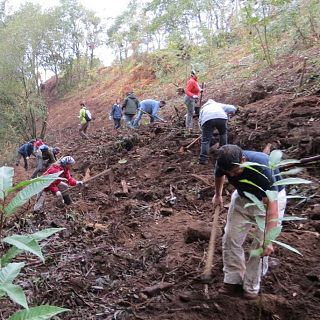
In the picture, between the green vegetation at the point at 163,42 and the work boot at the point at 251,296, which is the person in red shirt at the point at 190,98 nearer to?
the green vegetation at the point at 163,42

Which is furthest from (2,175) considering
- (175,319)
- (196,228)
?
(196,228)

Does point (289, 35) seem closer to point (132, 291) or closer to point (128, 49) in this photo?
point (132, 291)

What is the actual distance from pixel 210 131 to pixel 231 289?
381cm

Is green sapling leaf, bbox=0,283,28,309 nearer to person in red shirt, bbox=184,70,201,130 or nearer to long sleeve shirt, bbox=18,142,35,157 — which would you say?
person in red shirt, bbox=184,70,201,130

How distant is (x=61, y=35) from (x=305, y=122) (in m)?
22.9

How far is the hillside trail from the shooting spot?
11.3 feet

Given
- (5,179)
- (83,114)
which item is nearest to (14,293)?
(5,179)

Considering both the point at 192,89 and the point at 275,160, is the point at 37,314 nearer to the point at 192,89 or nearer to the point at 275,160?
the point at 275,160

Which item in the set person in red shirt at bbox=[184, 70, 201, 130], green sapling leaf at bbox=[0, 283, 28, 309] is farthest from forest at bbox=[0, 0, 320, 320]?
person in red shirt at bbox=[184, 70, 201, 130]

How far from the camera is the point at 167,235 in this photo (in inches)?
199

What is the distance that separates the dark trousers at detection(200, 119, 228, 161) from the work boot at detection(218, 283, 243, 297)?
12.1ft

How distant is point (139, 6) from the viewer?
95.2 feet

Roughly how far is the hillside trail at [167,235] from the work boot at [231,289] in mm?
85

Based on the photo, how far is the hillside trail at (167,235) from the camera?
343 cm
